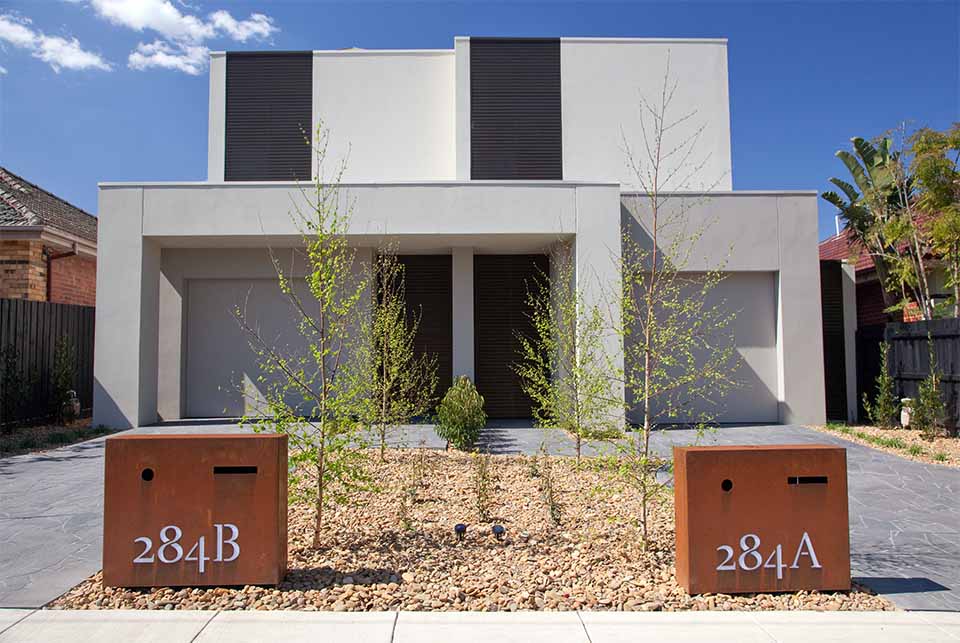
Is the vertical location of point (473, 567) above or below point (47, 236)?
below

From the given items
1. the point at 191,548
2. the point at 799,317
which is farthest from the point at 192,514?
the point at 799,317

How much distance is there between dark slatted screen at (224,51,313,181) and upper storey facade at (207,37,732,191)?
3 cm

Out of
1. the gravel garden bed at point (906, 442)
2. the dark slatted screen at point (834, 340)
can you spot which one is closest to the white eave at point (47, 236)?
the gravel garden bed at point (906, 442)

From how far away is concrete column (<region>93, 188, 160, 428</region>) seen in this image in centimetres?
1234

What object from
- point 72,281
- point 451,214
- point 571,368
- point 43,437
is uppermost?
point 451,214

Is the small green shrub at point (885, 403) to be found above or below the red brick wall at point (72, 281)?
below

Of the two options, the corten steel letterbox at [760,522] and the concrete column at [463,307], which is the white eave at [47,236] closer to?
the concrete column at [463,307]

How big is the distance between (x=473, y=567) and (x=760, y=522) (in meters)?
2.24

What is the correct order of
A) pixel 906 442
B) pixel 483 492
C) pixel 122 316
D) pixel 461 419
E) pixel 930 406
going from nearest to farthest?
1. pixel 483 492
2. pixel 461 419
3. pixel 906 442
4. pixel 930 406
5. pixel 122 316

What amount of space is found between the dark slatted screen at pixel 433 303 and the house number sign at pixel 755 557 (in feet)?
34.1

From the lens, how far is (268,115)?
1717 centimetres

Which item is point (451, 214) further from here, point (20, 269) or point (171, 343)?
point (20, 269)

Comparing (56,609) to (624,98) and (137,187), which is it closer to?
(137,187)

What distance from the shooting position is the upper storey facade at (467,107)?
1658 centimetres
